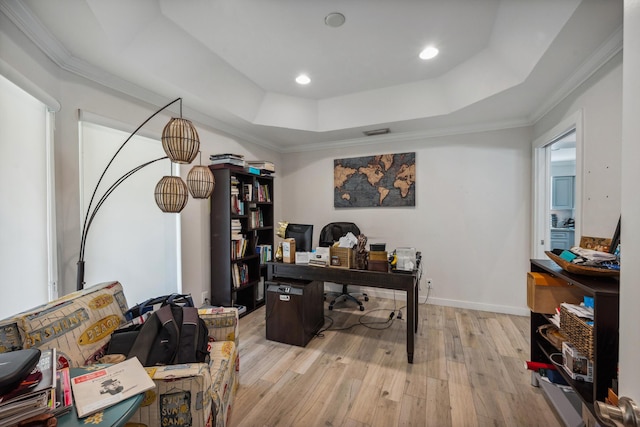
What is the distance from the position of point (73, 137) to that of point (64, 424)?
2.01 meters

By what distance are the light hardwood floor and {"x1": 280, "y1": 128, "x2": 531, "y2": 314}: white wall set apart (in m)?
0.53

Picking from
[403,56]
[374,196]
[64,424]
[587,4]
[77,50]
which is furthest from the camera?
[374,196]

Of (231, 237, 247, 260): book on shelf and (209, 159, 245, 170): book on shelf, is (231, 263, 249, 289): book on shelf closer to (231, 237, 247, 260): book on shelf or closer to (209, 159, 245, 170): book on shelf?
(231, 237, 247, 260): book on shelf

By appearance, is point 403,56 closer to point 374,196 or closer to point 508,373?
point 374,196

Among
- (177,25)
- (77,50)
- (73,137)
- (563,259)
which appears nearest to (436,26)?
(563,259)

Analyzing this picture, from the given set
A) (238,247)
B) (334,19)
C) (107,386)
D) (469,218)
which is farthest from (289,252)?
(469,218)

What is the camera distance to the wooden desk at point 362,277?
2.13 metres

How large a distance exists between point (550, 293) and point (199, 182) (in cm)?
282

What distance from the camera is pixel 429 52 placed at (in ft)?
7.55

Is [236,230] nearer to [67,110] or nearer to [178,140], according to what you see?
[178,140]

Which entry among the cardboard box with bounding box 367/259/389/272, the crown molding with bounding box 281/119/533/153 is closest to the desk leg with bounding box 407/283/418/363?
the cardboard box with bounding box 367/259/389/272

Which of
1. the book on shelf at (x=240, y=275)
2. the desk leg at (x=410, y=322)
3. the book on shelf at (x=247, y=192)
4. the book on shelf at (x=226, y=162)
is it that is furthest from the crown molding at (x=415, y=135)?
the desk leg at (x=410, y=322)

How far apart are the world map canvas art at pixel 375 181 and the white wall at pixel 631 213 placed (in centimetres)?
315

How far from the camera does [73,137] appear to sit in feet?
6.39
